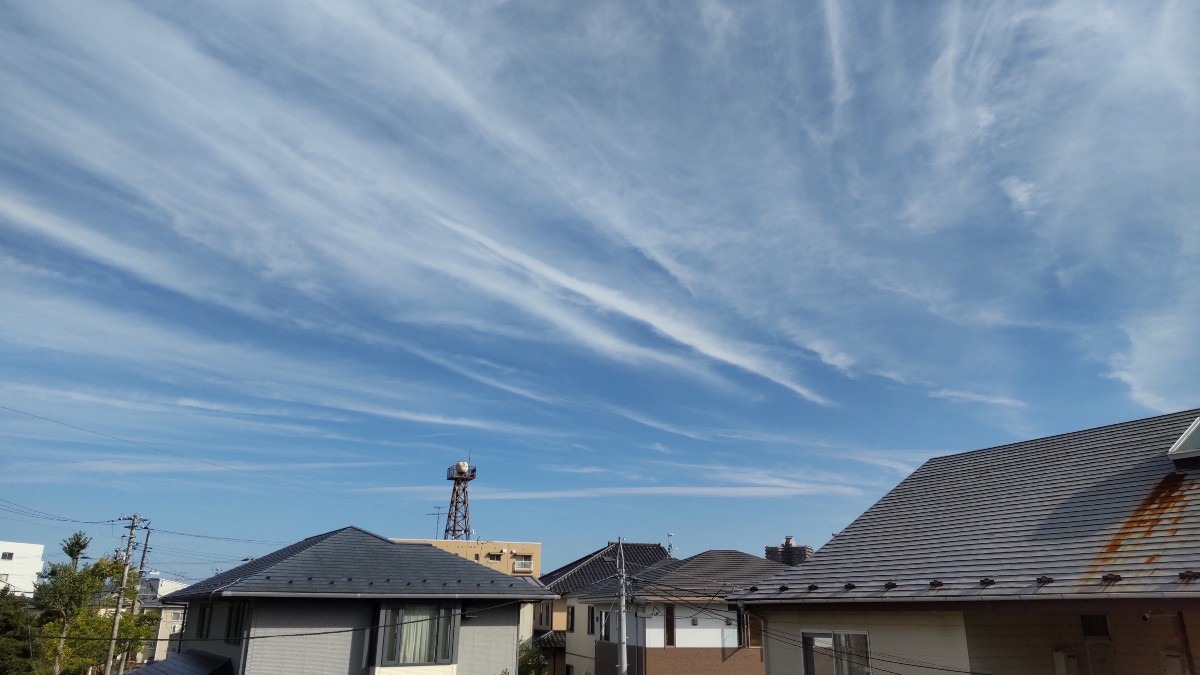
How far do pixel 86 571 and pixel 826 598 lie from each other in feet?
134

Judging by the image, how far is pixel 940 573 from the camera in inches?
428

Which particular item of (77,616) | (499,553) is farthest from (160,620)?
(499,553)

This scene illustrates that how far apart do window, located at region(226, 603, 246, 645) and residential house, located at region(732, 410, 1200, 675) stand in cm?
1332

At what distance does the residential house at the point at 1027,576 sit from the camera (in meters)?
9.02

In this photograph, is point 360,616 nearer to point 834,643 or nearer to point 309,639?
point 309,639

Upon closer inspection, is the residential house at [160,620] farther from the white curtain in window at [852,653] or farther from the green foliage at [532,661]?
the white curtain in window at [852,653]

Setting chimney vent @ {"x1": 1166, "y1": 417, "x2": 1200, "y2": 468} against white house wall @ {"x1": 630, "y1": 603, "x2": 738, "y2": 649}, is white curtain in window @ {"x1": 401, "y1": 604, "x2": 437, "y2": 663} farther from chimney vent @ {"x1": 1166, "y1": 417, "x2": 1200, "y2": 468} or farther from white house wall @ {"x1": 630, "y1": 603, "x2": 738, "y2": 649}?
chimney vent @ {"x1": 1166, "y1": 417, "x2": 1200, "y2": 468}

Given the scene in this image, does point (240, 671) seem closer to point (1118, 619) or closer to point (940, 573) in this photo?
point (940, 573)

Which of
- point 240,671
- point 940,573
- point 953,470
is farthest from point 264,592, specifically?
point 953,470

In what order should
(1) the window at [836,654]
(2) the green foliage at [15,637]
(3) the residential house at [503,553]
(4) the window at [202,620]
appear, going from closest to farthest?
(1) the window at [836,654], (4) the window at [202,620], (2) the green foliage at [15,637], (3) the residential house at [503,553]

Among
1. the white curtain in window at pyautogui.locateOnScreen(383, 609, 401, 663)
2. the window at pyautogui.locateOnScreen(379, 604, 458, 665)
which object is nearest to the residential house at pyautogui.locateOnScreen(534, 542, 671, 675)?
the window at pyautogui.locateOnScreen(379, 604, 458, 665)

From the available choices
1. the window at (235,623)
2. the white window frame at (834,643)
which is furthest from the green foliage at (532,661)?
the white window frame at (834,643)

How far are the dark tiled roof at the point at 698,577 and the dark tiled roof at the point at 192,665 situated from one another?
12330 mm

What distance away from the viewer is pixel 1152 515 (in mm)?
9734
